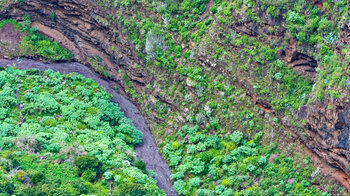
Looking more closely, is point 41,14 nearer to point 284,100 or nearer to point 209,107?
point 209,107

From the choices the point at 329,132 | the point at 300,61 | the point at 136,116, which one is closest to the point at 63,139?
the point at 136,116

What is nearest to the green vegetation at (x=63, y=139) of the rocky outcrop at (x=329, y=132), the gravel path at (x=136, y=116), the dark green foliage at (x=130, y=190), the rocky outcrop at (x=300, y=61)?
the dark green foliage at (x=130, y=190)

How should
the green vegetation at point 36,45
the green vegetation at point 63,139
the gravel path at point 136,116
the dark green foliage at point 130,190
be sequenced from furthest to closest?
the green vegetation at point 36,45, the gravel path at point 136,116, the dark green foliage at point 130,190, the green vegetation at point 63,139

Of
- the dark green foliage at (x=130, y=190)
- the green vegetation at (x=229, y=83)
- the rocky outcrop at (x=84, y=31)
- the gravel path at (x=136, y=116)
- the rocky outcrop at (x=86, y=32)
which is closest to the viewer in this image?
the dark green foliage at (x=130, y=190)

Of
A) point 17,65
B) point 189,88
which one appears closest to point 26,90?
point 17,65

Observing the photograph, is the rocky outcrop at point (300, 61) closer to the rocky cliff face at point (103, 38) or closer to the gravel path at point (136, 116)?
the rocky cliff face at point (103, 38)

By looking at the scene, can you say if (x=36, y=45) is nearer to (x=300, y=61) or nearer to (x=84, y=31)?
(x=84, y=31)
